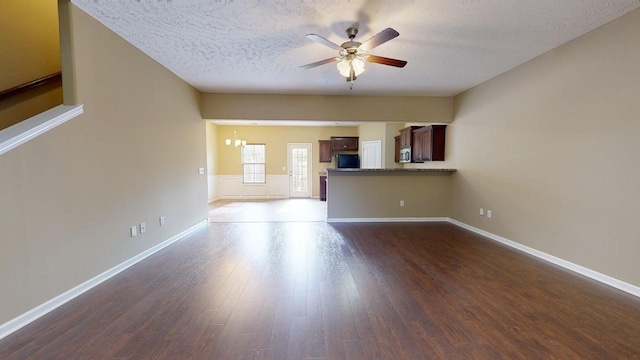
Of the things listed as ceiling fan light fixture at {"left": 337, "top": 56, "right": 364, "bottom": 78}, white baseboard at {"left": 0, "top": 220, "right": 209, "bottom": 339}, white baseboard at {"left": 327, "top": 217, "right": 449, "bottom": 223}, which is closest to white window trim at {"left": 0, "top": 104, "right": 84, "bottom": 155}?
white baseboard at {"left": 0, "top": 220, "right": 209, "bottom": 339}

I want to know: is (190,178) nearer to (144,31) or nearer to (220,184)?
(144,31)

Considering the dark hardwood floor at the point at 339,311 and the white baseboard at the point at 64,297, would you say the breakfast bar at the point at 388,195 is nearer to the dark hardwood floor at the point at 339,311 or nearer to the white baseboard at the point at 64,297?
the dark hardwood floor at the point at 339,311

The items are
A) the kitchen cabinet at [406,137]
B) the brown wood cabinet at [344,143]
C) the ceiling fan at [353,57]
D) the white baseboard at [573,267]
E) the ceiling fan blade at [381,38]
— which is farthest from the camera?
the brown wood cabinet at [344,143]

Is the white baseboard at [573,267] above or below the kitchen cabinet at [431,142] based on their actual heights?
below

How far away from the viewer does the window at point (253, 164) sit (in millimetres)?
9031

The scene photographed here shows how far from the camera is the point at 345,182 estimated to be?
519 cm

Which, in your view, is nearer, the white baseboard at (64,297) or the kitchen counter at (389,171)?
the white baseboard at (64,297)

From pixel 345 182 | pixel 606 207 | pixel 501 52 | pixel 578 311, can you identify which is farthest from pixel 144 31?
pixel 606 207

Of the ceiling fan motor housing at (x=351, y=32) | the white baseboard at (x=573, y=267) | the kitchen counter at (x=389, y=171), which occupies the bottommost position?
the white baseboard at (x=573, y=267)

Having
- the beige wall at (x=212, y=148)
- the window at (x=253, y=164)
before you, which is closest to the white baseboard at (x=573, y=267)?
the window at (x=253, y=164)

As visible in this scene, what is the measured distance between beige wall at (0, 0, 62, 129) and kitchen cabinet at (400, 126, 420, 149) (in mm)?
6121

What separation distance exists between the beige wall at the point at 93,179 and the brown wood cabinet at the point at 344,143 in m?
5.61

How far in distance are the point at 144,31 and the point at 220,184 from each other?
22.3 feet

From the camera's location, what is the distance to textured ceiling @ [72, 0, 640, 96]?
88.7 inches
